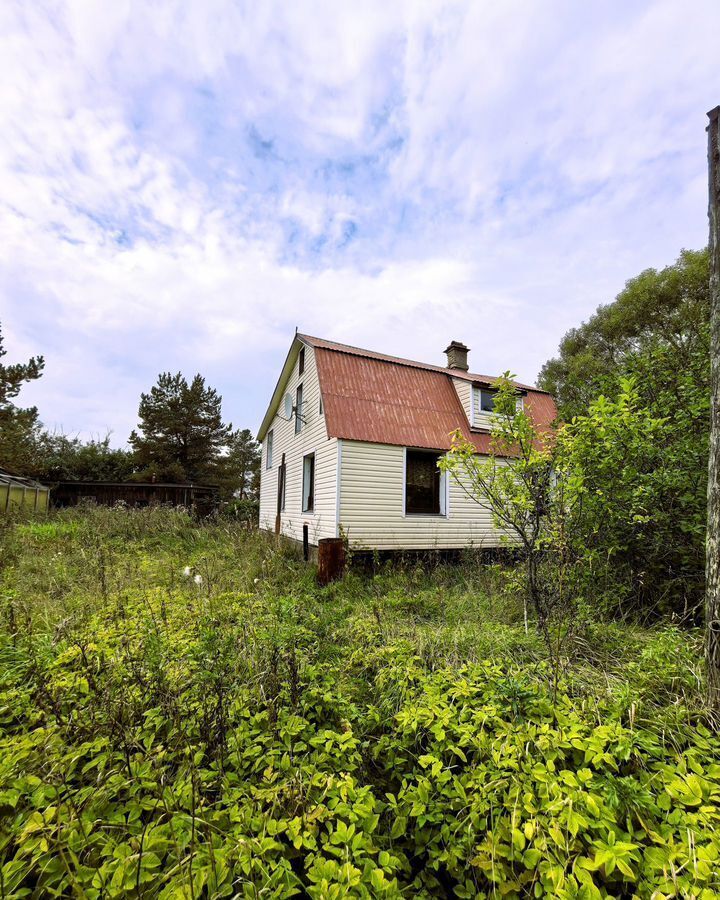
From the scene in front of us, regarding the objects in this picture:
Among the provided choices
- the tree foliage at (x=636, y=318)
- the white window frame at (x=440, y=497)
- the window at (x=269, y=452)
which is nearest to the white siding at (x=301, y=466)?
the window at (x=269, y=452)

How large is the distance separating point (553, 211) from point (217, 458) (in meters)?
27.3

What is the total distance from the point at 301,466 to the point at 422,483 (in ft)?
12.5

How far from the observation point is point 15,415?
16047 millimetres

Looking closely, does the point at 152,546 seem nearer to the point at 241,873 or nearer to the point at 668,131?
the point at 241,873

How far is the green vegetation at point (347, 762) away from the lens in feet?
4.49

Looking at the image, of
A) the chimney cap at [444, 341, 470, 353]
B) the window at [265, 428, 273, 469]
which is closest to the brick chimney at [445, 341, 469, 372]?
the chimney cap at [444, 341, 470, 353]

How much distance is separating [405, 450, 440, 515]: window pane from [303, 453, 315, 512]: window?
295 centimetres

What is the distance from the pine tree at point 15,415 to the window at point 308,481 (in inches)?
473

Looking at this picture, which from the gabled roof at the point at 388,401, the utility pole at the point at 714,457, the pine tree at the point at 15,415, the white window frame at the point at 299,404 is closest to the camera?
the utility pole at the point at 714,457

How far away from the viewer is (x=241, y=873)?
1.44 meters

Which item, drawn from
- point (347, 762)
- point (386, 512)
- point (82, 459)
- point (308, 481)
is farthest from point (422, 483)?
point (82, 459)

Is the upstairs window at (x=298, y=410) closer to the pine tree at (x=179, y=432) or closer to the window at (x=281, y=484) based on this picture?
the window at (x=281, y=484)

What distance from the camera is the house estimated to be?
29.0ft

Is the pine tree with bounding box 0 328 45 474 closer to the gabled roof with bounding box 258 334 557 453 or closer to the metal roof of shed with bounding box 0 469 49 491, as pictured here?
the metal roof of shed with bounding box 0 469 49 491
